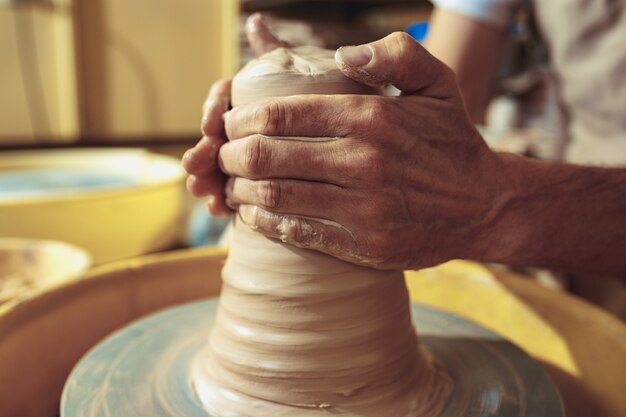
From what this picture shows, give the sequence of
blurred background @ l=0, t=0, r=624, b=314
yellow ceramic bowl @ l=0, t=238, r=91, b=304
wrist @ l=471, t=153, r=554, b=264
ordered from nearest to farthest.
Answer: wrist @ l=471, t=153, r=554, b=264
yellow ceramic bowl @ l=0, t=238, r=91, b=304
blurred background @ l=0, t=0, r=624, b=314

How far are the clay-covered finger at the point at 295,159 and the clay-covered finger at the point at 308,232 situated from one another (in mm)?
48

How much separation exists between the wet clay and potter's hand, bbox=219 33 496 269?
0.11 ft

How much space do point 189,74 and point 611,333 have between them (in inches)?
139

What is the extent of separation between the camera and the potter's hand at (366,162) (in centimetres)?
60

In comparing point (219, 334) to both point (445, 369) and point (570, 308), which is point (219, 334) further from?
point (570, 308)

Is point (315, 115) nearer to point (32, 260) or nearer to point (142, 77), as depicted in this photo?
point (32, 260)

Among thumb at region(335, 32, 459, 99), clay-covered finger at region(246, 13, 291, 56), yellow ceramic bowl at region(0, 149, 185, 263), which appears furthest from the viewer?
yellow ceramic bowl at region(0, 149, 185, 263)

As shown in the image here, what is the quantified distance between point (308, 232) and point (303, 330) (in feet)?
0.41

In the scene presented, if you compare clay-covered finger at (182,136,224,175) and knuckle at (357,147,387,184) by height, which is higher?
knuckle at (357,147,387,184)

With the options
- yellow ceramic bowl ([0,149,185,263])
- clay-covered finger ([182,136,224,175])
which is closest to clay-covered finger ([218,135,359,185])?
clay-covered finger ([182,136,224,175])

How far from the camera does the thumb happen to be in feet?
1.96

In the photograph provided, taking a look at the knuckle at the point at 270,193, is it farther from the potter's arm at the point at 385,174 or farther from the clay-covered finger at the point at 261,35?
the clay-covered finger at the point at 261,35

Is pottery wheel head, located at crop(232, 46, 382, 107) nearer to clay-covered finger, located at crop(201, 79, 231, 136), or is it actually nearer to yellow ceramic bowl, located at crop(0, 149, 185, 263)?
clay-covered finger, located at crop(201, 79, 231, 136)

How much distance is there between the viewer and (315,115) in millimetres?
603
